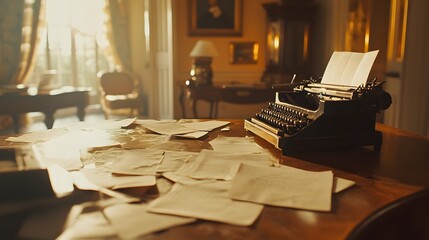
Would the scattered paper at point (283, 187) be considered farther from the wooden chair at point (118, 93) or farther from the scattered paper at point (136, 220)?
the wooden chair at point (118, 93)

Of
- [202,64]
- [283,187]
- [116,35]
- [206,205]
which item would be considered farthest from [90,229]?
[116,35]

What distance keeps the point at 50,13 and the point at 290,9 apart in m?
4.65

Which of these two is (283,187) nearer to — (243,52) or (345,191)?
(345,191)

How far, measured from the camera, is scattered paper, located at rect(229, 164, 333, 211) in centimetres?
96

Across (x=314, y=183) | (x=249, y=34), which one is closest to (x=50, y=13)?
(x=249, y=34)

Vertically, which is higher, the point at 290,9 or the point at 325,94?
the point at 290,9

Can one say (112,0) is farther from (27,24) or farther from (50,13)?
(27,24)

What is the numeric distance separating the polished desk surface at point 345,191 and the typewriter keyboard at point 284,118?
9cm

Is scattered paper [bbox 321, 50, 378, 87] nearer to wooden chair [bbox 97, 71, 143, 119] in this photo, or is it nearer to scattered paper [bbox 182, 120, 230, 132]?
scattered paper [bbox 182, 120, 230, 132]

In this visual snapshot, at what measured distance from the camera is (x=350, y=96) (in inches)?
59.3

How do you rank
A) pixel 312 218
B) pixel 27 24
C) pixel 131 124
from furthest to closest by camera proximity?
pixel 27 24 < pixel 131 124 < pixel 312 218

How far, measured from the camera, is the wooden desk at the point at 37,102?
4.50 meters

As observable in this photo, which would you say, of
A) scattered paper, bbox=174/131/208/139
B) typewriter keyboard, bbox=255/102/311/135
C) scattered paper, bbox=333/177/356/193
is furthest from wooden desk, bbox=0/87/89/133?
scattered paper, bbox=333/177/356/193

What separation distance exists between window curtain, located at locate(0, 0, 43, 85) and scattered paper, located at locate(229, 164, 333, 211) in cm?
635
